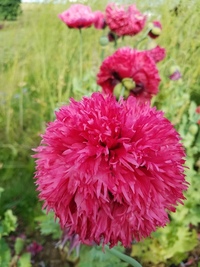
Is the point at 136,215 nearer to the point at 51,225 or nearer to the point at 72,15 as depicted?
the point at 51,225

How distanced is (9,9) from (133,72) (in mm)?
1908

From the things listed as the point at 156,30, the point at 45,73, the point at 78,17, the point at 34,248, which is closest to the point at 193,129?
the point at 156,30

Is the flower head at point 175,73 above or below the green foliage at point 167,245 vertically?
above

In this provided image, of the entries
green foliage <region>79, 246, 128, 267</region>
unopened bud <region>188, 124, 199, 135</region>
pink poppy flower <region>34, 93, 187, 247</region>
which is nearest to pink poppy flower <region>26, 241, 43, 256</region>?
green foliage <region>79, 246, 128, 267</region>

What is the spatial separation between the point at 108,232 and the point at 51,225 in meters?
0.79

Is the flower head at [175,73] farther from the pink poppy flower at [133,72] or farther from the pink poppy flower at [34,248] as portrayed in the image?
the pink poppy flower at [34,248]

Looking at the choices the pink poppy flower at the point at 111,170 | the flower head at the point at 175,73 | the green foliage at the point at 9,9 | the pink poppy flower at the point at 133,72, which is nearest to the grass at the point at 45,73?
the green foliage at the point at 9,9

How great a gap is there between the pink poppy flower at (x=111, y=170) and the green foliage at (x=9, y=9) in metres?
2.25

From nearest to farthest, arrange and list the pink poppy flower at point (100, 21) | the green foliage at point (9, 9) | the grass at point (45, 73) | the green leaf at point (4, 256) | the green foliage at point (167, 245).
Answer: the green leaf at point (4, 256) < the green foliage at point (167, 245) < the pink poppy flower at point (100, 21) < the grass at point (45, 73) < the green foliage at point (9, 9)

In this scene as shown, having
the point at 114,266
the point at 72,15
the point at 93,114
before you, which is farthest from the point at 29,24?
the point at 93,114

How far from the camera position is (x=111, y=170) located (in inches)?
23.8

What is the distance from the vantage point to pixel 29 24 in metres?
2.74

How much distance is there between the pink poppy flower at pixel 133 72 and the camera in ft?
3.63

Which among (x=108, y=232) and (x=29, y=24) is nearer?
(x=108, y=232)
